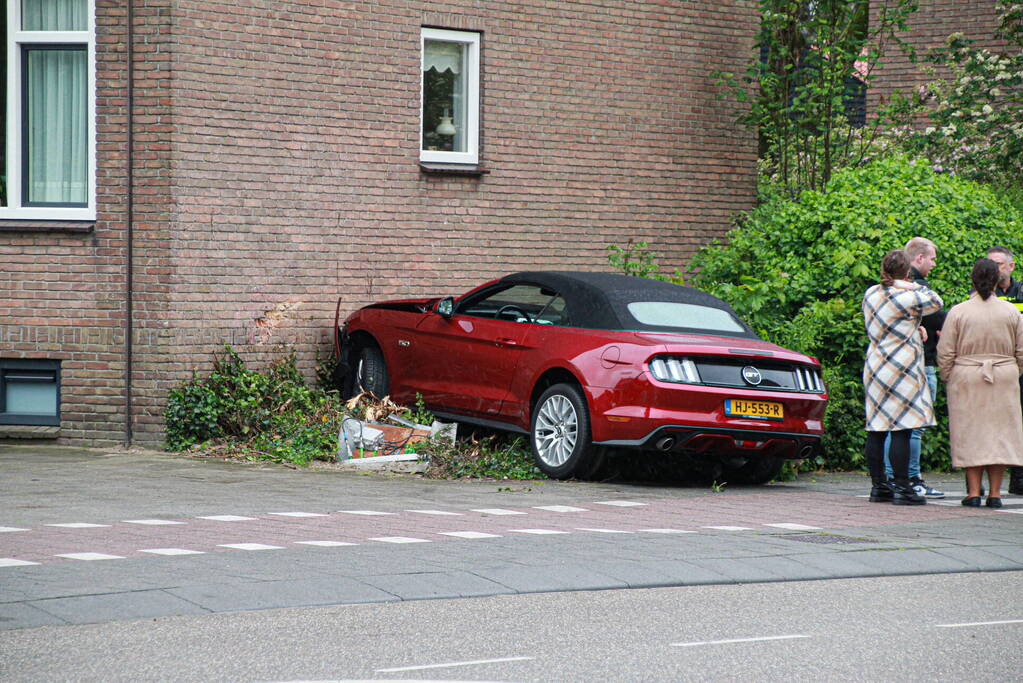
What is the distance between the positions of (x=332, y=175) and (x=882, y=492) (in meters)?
6.88

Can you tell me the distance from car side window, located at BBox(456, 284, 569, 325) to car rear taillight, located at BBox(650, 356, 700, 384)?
1.18 meters

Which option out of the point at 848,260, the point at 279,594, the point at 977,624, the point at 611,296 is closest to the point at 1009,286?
the point at 848,260

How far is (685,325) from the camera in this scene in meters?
11.6

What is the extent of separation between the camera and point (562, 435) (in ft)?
37.2

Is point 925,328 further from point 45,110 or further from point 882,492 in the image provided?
point 45,110

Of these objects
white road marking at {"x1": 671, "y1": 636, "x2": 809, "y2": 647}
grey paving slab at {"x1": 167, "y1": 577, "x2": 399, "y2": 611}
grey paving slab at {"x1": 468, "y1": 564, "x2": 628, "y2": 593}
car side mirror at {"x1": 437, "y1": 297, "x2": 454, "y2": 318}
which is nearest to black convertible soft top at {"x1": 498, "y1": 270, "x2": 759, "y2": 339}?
car side mirror at {"x1": 437, "y1": 297, "x2": 454, "y2": 318}

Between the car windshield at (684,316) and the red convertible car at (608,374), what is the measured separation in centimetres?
1

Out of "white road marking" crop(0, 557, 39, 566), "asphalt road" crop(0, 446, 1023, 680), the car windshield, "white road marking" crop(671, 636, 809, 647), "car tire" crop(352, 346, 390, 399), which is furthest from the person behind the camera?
"car tire" crop(352, 346, 390, 399)

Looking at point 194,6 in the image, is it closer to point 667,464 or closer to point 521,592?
point 667,464

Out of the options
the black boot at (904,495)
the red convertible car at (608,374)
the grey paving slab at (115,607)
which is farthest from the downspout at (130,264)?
the grey paving slab at (115,607)

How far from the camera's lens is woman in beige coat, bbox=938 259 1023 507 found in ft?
33.8

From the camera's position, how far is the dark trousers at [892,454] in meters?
10.3

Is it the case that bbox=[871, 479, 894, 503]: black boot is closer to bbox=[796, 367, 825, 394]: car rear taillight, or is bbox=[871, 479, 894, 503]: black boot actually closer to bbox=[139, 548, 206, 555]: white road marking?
bbox=[796, 367, 825, 394]: car rear taillight

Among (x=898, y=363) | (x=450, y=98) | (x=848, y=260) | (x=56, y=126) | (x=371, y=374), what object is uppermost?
(x=450, y=98)
